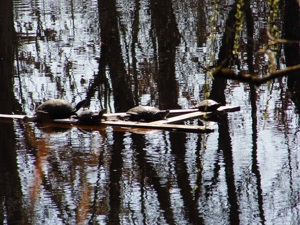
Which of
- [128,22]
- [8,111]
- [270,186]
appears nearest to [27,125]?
[8,111]

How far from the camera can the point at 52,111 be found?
8922 millimetres

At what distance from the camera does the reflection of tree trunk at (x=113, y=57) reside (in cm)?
1046

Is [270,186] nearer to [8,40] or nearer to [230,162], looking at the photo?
[230,162]

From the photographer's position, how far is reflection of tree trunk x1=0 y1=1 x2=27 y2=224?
6.09 meters

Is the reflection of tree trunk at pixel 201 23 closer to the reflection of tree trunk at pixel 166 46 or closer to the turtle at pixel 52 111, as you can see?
the reflection of tree trunk at pixel 166 46

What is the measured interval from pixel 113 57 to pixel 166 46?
1388mm

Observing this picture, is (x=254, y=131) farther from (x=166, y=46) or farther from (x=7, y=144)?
(x=166, y=46)

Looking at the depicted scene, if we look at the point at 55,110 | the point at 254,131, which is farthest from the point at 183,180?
the point at 55,110

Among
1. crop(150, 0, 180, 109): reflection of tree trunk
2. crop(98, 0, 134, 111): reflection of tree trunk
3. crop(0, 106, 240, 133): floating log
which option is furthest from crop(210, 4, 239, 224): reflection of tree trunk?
crop(98, 0, 134, 111): reflection of tree trunk

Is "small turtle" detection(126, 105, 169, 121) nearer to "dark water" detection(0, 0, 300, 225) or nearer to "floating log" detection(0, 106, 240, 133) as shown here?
"floating log" detection(0, 106, 240, 133)

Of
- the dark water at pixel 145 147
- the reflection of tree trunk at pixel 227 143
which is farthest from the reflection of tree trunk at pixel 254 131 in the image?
the reflection of tree trunk at pixel 227 143

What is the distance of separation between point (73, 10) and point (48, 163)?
1343 centimetres

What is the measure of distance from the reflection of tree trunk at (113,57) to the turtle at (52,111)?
3.25 ft

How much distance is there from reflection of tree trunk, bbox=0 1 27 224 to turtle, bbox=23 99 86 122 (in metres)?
0.33
